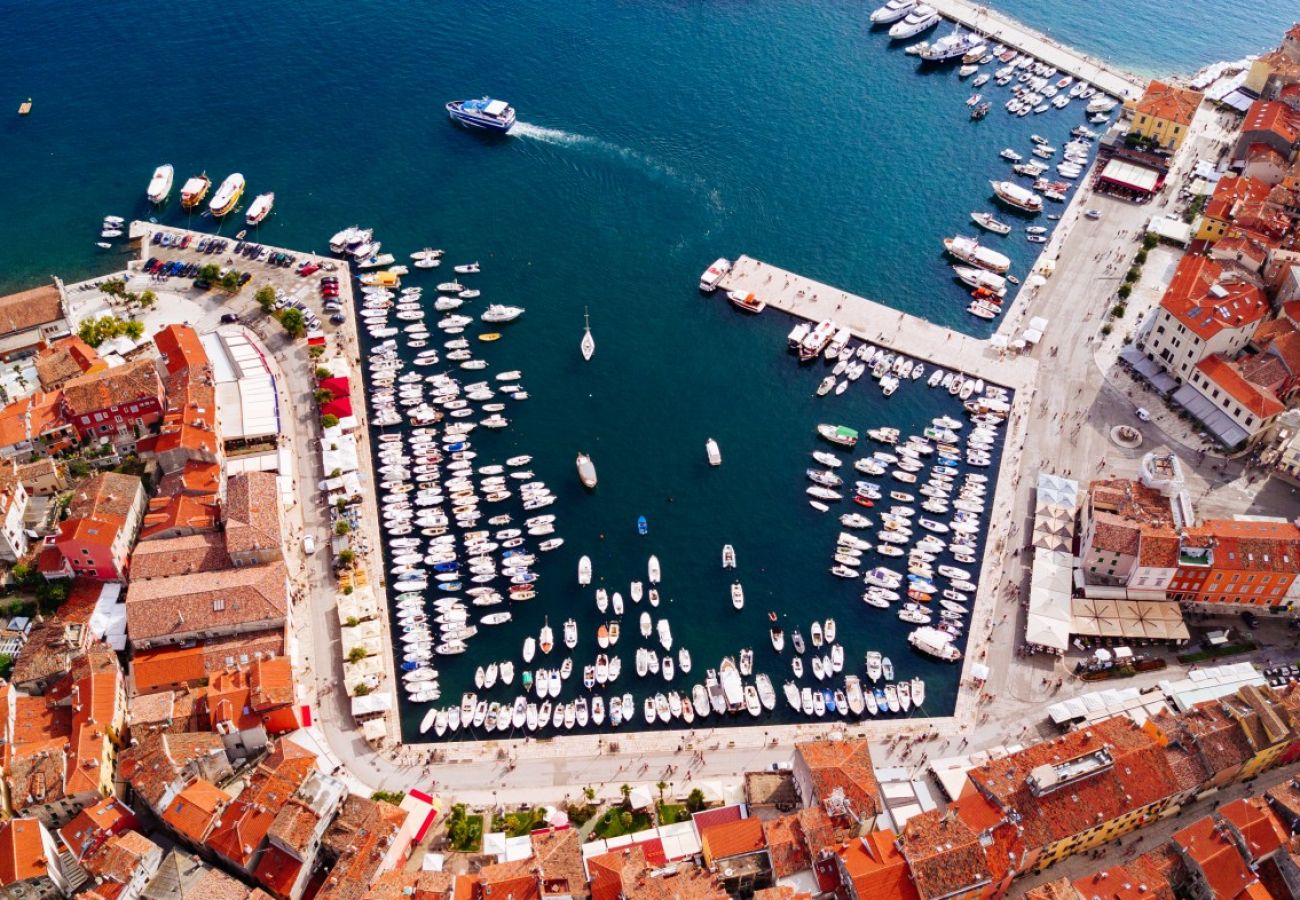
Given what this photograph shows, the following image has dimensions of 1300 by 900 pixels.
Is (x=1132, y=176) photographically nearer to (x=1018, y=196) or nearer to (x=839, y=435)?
(x=1018, y=196)

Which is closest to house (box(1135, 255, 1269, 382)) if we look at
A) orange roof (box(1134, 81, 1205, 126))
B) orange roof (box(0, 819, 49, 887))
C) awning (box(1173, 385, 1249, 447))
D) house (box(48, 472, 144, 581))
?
awning (box(1173, 385, 1249, 447))

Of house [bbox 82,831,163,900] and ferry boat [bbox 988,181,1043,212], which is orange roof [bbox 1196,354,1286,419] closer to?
ferry boat [bbox 988,181,1043,212]

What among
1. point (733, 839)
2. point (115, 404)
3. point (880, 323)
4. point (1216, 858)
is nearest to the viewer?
point (1216, 858)

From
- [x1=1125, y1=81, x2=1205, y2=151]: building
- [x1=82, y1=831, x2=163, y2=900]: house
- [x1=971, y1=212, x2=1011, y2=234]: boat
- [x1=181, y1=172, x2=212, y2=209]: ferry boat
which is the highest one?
[x1=1125, y1=81, x2=1205, y2=151]: building

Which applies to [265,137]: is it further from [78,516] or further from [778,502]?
[778,502]

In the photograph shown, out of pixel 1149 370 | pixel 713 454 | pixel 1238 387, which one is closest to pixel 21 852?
pixel 713 454

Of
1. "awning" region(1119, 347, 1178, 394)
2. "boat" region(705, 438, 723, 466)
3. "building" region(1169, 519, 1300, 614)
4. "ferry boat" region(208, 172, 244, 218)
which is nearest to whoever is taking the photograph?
"building" region(1169, 519, 1300, 614)
